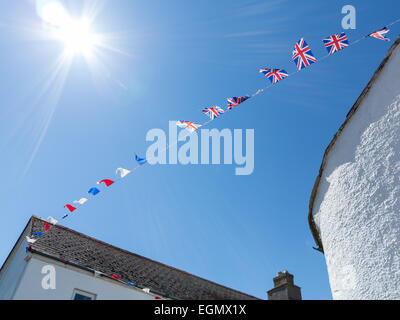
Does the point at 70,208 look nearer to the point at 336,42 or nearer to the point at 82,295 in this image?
the point at 82,295

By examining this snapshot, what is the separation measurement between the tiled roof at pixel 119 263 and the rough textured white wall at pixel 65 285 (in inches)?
11.7

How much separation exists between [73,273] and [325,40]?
8.54 m

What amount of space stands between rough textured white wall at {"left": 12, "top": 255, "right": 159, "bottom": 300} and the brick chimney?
197 inches

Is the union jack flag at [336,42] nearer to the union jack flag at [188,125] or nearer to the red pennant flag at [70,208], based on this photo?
the union jack flag at [188,125]

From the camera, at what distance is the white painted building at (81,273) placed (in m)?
8.82

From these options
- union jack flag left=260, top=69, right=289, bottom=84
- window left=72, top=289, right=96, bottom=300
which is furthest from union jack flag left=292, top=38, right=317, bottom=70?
window left=72, top=289, right=96, bottom=300

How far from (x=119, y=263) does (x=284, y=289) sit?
6.05 meters

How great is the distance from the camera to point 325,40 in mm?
6645

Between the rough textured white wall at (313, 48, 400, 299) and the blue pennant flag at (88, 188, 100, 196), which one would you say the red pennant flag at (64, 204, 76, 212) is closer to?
the blue pennant flag at (88, 188, 100, 196)

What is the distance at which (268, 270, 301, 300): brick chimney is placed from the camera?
12281mm

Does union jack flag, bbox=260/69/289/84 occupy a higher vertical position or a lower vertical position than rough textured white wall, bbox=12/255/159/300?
higher

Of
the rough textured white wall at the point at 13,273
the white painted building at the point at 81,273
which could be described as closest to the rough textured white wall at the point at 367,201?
the white painted building at the point at 81,273
